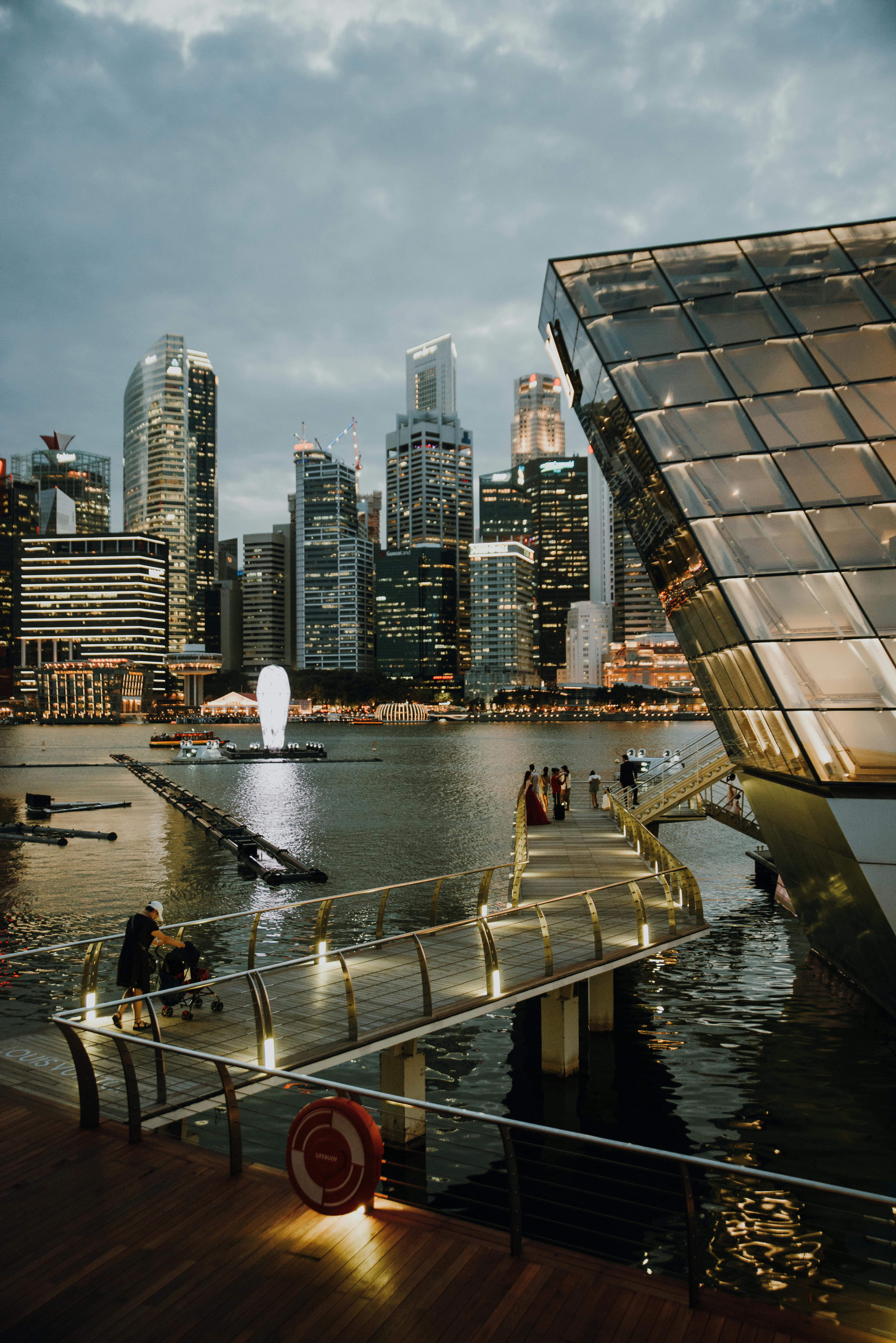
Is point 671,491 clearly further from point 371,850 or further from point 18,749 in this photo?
point 18,749

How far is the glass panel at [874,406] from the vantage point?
55.8 feet

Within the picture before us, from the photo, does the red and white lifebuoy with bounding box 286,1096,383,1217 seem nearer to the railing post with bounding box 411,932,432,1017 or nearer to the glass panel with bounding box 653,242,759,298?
the railing post with bounding box 411,932,432,1017

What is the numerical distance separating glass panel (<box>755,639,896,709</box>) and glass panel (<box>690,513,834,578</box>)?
148 centimetres

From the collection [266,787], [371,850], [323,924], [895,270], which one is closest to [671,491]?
[895,270]

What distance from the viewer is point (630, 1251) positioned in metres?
11.6

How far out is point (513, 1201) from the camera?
23.2ft

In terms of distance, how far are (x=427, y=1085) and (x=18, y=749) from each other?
145 meters

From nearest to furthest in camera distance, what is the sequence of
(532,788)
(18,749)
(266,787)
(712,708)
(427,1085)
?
(427,1085) → (712,708) → (532,788) → (266,787) → (18,749)

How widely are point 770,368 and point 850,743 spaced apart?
24.7ft

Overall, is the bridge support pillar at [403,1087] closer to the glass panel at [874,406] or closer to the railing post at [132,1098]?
the railing post at [132,1098]

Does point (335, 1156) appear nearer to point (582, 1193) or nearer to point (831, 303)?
point (582, 1193)

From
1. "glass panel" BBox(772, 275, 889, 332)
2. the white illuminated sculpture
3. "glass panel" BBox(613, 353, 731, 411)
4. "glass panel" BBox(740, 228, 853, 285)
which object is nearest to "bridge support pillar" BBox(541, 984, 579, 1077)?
"glass panel" BBox(613, 353, 731, 411)

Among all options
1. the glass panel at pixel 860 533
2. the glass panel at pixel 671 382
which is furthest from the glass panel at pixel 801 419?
the glass panel at pixel 860 533

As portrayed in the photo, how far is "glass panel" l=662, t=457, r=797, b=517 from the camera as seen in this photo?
17.3 m
